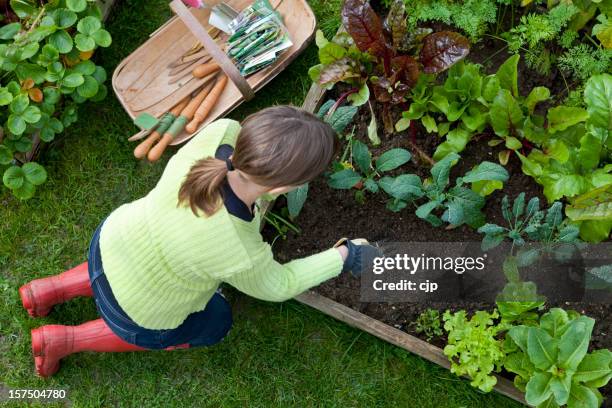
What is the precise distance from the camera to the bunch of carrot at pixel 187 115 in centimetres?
333

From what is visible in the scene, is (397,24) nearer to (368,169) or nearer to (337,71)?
(337,71)

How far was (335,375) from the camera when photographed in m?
3.26

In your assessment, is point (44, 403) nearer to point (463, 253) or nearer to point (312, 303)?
point (312, 303)

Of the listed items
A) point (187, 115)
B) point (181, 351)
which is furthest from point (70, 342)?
point (187, 115)

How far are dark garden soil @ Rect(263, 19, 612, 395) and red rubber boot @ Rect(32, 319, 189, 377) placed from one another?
67 cm

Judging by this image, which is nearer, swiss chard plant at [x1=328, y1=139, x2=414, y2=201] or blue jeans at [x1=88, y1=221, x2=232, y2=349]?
blue jeans at [x1=88, y1=221, x2=232, y2=349]

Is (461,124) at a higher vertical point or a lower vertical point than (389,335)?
higher

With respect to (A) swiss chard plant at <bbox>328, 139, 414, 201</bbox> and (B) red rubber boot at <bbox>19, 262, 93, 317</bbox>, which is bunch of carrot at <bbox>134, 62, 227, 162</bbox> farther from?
(A) swiss chard plant at <bbox>328, 139, 414, 201</bbox>

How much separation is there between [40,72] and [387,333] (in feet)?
6.03

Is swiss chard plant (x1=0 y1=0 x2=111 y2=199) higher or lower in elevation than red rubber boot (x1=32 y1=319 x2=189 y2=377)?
higher

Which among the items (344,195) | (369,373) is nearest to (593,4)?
(344,195)

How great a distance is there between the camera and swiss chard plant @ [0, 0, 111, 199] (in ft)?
10.5

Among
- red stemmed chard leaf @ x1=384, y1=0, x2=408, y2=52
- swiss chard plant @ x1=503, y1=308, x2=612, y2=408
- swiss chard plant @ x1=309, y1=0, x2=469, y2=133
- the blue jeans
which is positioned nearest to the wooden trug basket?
swiss chard plant @ x1=309, y1=0, x2=469, y2=133

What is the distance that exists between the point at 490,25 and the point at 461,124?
0.53 metres
